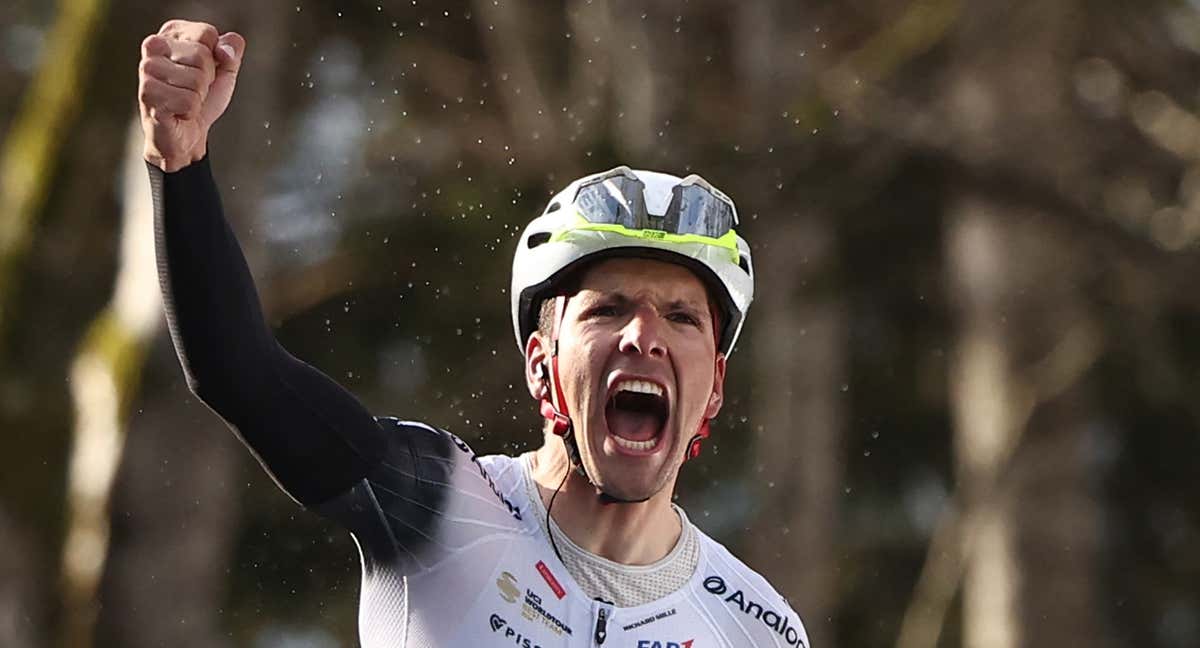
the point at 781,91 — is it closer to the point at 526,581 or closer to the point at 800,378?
the point at 800,378

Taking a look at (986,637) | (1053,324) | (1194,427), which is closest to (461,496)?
Result: (986,637)

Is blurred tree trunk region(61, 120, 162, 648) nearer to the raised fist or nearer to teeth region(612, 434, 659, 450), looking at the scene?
teeth region(612, 434, 659, 450)

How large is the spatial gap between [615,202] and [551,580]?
1021 millimetres

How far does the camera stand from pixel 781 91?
21.8 meters

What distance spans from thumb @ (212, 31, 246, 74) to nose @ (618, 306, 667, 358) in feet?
4.65

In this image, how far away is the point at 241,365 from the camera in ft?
17.2

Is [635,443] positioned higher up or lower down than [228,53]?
lower down

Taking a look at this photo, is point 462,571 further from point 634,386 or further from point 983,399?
point 983,399

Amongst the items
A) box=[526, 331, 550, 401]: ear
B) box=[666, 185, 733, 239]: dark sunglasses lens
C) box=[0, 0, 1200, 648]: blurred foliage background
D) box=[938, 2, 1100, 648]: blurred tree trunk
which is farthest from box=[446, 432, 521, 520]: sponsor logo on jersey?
box=[938, 2, 1100, 648]: blurred tree trunk

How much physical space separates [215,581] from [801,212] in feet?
28.8

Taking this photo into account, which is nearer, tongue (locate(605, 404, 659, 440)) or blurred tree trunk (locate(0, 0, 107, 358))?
tongue (locate(605, 404, 659, 440))

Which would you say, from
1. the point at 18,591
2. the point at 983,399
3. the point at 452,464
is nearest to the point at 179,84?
the point at 452,464

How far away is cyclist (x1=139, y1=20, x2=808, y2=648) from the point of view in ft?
17.7

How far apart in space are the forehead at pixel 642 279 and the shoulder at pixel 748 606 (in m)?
0.74
